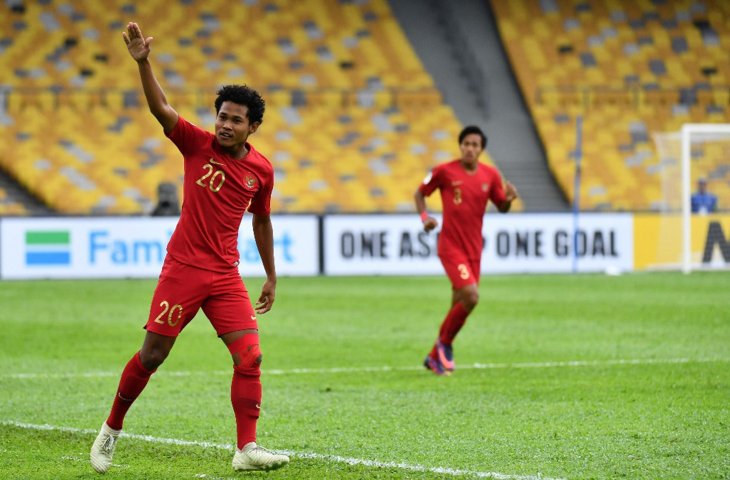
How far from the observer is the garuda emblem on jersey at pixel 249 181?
6781 mm

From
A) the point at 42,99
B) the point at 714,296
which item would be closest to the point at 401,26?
the point at 42,99

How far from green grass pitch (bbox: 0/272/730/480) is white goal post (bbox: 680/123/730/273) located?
22.7 ft

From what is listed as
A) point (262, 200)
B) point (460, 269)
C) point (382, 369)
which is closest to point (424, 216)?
point (460, 269)

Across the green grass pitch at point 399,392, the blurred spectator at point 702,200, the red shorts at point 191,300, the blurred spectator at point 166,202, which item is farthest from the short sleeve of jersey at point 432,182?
the blurred spectator at point 702,200

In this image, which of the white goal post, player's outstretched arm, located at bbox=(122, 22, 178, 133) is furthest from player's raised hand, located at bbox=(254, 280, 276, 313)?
the white goal post

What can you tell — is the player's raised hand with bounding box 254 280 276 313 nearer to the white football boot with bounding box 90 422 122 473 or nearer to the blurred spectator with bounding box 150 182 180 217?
the white football boot with bounding box 90 422 122 473

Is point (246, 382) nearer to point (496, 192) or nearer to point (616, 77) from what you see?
point (496, 192)

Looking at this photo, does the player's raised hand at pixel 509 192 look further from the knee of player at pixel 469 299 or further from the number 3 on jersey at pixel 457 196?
the knee of player at pixel 469 299

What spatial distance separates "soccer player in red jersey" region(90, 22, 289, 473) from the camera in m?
6.66

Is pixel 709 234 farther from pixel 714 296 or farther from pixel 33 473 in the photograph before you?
pixel 33 473

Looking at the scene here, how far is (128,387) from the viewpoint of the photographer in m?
6.80

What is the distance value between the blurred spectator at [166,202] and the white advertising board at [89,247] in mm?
561

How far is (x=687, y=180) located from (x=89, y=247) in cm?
1137

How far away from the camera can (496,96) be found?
3531cm
